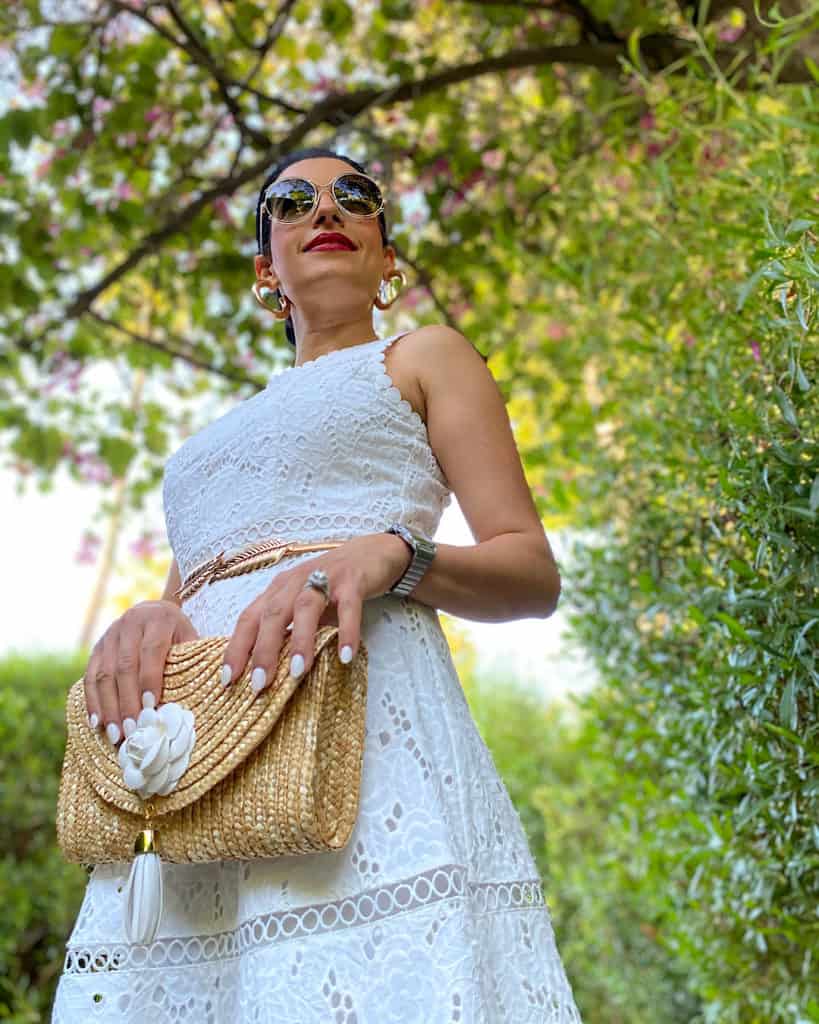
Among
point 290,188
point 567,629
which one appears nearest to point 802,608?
point 290,188

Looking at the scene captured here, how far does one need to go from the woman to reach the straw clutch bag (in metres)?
0.03

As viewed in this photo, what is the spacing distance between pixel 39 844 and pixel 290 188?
4.77m

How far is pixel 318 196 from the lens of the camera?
1659 mm

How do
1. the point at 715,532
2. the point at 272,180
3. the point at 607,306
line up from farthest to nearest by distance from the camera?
1. the point at 607,306
2. the point at 715,532
3. the point at 272,180

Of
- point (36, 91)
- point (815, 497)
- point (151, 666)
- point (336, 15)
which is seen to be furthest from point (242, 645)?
point (36, 91)

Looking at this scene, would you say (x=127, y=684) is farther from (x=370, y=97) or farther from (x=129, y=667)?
(x=370, y=97)

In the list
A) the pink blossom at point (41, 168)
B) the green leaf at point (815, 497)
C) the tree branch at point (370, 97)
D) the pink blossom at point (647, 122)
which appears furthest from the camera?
the pink blossom at point (41, 168)

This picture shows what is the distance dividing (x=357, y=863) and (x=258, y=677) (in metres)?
0.21

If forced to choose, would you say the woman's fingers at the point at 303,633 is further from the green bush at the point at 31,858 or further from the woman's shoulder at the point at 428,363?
the green bush at the point at 31,858

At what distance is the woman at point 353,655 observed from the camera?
112 centimetres

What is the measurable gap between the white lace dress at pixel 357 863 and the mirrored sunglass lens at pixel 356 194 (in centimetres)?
24

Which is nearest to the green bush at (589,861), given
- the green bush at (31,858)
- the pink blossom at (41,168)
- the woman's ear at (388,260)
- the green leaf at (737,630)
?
the green leaf at (737,630)

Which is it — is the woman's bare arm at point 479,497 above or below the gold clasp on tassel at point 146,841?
above

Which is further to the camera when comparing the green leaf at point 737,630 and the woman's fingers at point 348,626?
Answer: the green leaf at point 737,630
